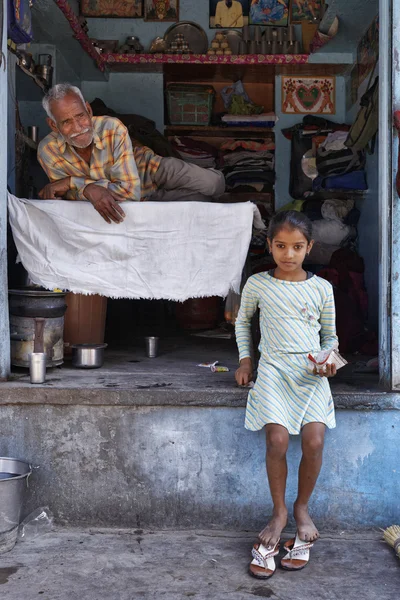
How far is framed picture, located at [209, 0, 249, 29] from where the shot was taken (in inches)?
252

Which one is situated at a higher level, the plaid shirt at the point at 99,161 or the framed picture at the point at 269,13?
the framed picture at the point at 269,13

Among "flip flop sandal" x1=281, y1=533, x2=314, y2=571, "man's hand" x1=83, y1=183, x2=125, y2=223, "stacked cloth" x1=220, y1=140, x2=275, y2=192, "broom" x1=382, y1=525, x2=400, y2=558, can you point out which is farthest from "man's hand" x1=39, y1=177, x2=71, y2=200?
→ "stacked cloth" x1=220, y1=140, x2=275, y2=192

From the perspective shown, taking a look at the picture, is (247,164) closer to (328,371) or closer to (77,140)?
(77,140)

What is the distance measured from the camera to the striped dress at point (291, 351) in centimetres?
272

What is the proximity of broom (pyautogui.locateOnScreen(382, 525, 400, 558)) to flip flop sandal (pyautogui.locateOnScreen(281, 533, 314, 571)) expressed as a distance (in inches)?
14.8

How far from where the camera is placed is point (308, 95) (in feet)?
21.4

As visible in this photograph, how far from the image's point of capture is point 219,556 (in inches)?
108

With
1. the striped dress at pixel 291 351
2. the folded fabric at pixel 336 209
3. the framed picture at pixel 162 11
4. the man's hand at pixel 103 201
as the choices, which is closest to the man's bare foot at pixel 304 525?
the striped dress at pixel 291 351

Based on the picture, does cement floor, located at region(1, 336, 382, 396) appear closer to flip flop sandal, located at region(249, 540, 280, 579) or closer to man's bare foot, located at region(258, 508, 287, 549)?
man's bare foot, located at region(258, 508, 287, 549)

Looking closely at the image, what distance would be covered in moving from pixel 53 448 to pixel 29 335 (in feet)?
A: 2.11

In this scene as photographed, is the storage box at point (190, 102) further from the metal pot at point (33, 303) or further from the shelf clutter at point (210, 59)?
the metal pot at point (33, 303)

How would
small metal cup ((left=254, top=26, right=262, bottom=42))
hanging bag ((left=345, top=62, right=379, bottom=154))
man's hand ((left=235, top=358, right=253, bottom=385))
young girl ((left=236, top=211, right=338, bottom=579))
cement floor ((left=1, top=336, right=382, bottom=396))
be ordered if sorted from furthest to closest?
small metal cup ((left=254, top=26, right=262, bottom=42)), hanging bag ((left=345, top=62, right=379, bottom=154)), cement floor ((left=1, top=336, right=382, bottom=396)), man's hand ((left=235, top=358, right=253, bottom=385)), young girl ((left=236, top=211, right=338, bottom=579))

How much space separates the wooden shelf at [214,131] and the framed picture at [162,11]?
3.38ft

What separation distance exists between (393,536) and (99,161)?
7.87 ft
